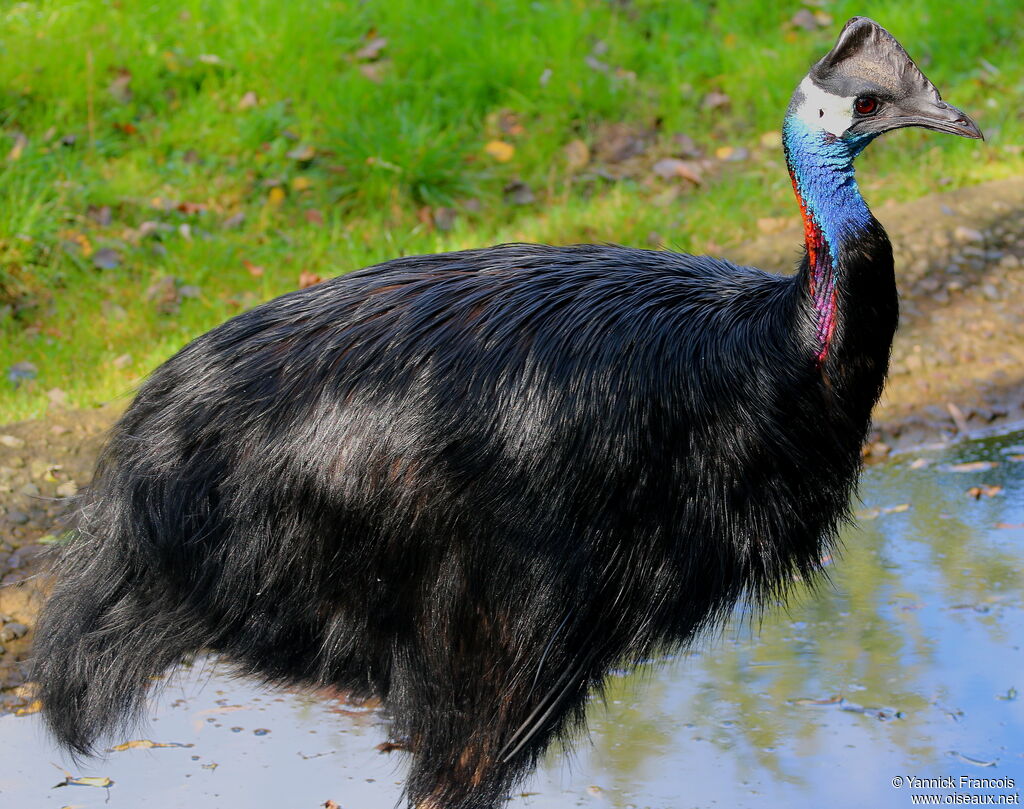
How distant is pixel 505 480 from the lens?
96.5 inches

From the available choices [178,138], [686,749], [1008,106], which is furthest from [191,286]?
[1008,106]

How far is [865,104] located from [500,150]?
363 centimetres

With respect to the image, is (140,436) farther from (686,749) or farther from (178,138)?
(178,138)

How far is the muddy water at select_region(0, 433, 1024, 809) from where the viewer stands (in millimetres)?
2844

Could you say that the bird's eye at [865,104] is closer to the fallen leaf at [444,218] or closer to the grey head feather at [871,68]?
the grey head feather at [871,68]

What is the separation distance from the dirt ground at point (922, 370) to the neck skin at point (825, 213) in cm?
193

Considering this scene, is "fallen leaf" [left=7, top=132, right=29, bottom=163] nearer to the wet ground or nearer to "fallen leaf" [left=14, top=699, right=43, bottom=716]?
the wet ground

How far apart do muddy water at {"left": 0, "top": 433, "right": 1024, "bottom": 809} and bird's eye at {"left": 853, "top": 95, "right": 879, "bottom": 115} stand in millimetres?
1348

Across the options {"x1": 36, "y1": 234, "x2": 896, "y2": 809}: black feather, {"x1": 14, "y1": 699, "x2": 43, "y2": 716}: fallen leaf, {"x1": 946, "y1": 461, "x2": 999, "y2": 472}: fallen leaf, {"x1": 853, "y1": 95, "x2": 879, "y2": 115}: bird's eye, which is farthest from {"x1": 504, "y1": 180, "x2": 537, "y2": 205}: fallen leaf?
{"x1": 853, "y1": 95, "x2": 879, "y2": 115}: bird's eye

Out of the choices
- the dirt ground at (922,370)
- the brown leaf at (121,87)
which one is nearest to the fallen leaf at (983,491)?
the dirt ground at (922,370)

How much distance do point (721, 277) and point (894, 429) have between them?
5.90 ft

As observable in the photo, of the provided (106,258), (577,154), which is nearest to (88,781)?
(106,258)

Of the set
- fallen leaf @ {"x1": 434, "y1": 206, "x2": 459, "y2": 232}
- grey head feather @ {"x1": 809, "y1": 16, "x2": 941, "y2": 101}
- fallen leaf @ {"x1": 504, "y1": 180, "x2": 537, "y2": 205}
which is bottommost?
fallen leaf @ {"x1": 434, "y1": 206, "x2": 459, "y2": 232}

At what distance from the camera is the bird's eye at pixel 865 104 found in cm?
246
